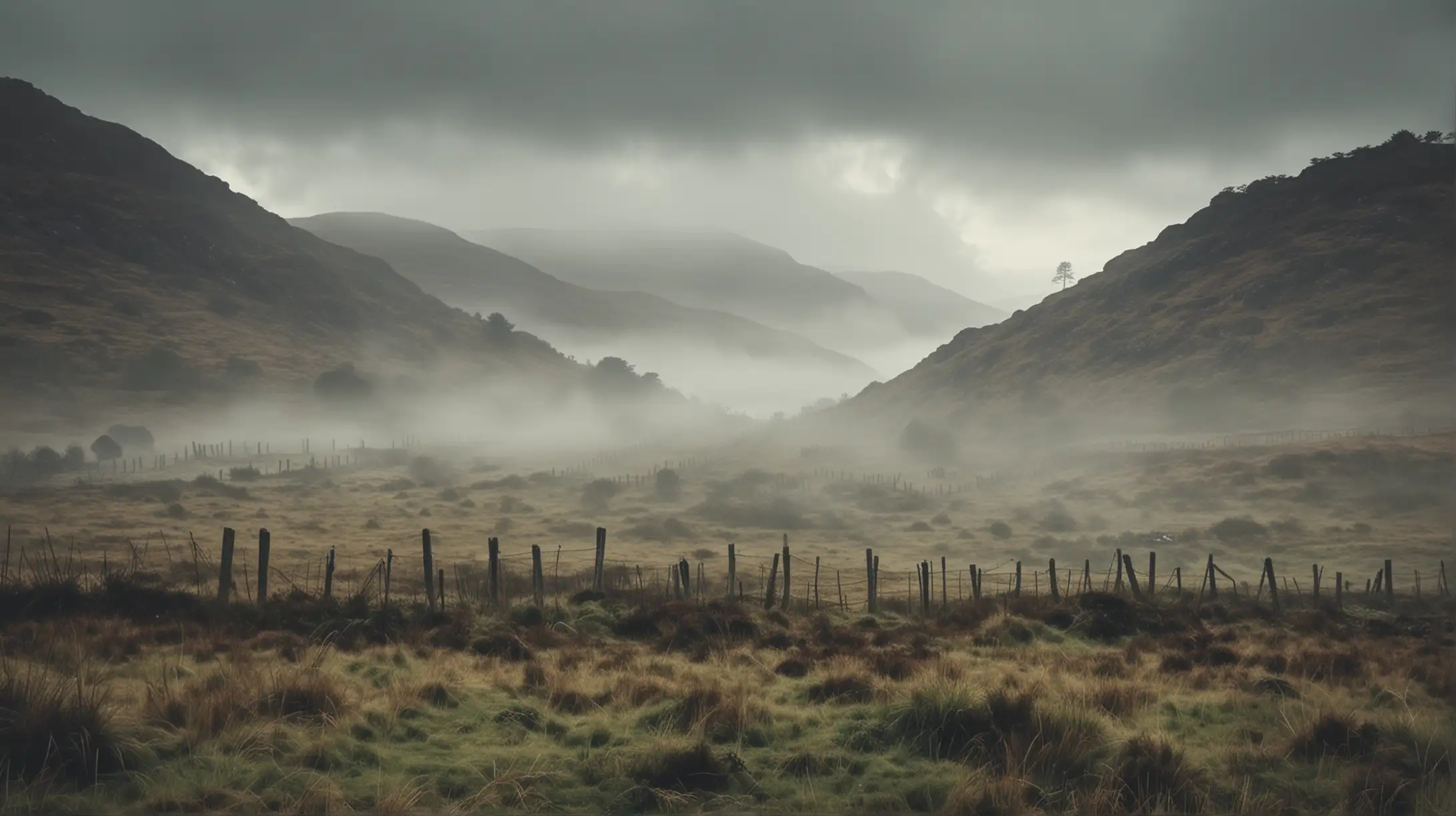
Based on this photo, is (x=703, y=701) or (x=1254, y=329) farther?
(x=1254, y=329)

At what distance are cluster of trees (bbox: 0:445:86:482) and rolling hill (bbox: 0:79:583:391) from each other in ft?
159

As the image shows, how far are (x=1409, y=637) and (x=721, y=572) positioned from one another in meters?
30.8

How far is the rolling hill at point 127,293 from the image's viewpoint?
5143 inches

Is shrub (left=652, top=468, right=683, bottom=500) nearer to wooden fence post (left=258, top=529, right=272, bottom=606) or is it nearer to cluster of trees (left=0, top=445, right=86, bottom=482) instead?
cluster of trees (left=0, top=445, right=86, bottom=482)

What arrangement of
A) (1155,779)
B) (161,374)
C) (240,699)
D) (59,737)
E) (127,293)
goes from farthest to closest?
(127,293), (161,374), (240,699), (1155,779), (59,737)

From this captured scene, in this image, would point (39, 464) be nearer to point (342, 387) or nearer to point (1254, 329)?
point (342, 387)

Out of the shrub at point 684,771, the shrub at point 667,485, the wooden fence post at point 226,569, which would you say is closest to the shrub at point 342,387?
the shrub at point 667,485

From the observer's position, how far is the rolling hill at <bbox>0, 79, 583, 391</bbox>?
13062 centimetres

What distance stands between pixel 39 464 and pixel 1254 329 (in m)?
172

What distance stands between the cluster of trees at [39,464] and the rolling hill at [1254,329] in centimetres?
12415

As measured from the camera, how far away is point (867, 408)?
18312cm

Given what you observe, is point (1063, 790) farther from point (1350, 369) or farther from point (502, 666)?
point (1350, 369)

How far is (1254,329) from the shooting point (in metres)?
141

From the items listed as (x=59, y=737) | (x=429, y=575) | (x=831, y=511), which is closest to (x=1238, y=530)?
(x=831, y=511)
